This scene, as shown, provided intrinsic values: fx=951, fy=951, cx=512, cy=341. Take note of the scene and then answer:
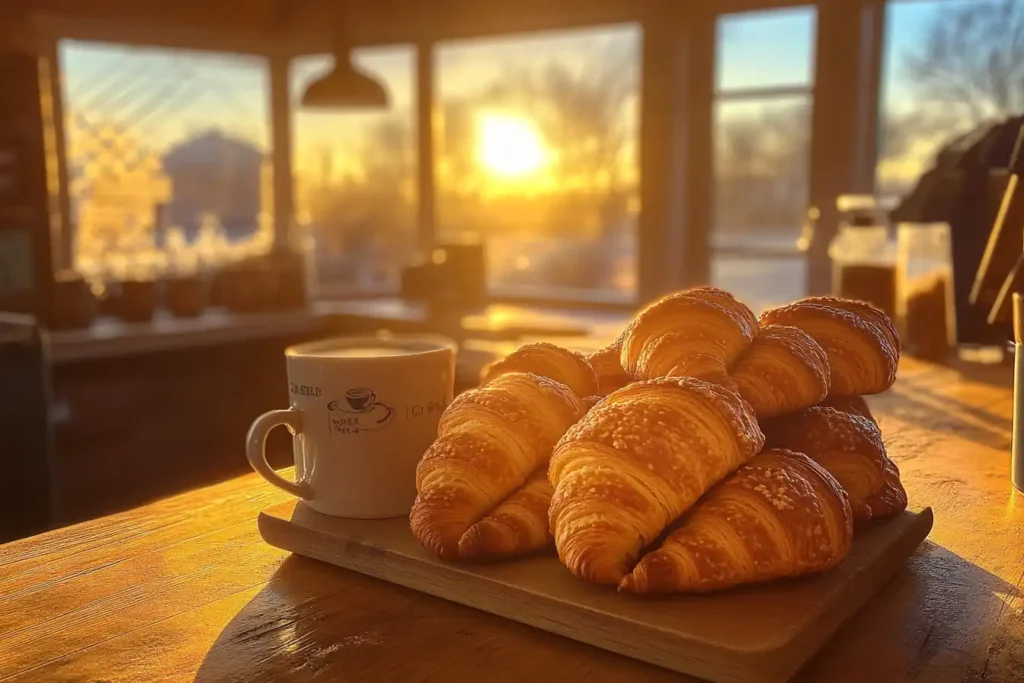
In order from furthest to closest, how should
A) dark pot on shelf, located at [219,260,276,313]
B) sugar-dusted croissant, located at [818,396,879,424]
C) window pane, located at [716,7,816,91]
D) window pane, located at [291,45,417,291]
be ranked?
window pane, located at [291,45,417,291], dark pot on shelf, located at [219,260,276,313], window pane, located at [716,7,816,91], sugar-dusted croissant, located at [818,396,879,424]

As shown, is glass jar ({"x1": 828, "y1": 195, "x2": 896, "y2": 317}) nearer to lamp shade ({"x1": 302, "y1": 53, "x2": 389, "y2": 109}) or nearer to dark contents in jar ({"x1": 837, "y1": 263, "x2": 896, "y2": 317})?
dark contents in jar ({"x1": 837, "y1": 263, "x2": 896, "y2": 317})

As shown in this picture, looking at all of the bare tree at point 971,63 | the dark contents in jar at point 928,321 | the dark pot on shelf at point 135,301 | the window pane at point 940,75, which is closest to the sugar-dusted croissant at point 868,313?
the dark contents in jar at point 928,321

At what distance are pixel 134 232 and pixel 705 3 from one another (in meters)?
2.69

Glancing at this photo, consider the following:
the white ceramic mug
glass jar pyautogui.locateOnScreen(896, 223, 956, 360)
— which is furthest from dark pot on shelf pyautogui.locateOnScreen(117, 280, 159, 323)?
the white ceramic mug

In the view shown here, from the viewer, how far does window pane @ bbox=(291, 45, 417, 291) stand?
4789 millimetres

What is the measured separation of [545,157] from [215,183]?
5.29 ft

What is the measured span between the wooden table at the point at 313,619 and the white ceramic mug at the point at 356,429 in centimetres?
6

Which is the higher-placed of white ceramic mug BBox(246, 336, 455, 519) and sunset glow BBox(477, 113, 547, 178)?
sunset glow BBox(477, 113, 547, 178)

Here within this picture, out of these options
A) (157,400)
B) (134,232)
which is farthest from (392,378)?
(134,232)

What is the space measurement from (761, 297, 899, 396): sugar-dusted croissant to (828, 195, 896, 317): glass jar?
103 centimetres

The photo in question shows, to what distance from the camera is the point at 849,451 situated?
62 centimetres

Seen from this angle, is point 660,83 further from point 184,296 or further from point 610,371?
point 610,371

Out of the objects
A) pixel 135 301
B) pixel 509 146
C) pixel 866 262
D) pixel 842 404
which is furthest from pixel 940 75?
pixel 842 404

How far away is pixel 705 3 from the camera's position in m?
3.86
